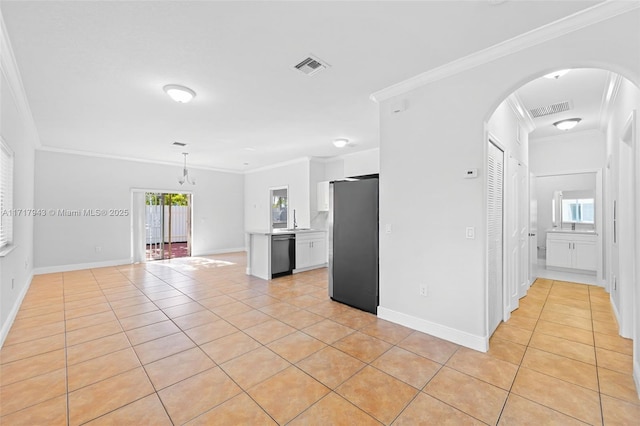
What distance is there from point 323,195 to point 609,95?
5.49m

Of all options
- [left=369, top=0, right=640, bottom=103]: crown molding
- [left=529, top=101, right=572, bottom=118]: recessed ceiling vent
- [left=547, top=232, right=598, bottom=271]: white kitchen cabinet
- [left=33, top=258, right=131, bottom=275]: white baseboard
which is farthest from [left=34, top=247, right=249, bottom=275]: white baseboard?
[left=547, top=232, right=598, bottom=271]: white kitchen cabinet

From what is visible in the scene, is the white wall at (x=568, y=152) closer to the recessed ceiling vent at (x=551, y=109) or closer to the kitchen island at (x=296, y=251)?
the recessed ceiling vent at (x=551, y=109)

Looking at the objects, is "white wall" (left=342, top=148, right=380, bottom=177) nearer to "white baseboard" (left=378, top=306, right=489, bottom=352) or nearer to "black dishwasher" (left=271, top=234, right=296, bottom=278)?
"black dishwasher" (left=271, top=234, right=296, bottom=278)

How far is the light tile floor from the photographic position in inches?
72.1

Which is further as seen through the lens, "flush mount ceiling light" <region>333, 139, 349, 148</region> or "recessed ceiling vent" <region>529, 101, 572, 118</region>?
"flush mount ceiling light" <region>333, 139, 349, 148</region>

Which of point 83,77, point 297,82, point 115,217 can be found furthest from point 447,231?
point 115,217

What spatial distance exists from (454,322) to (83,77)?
16.1 feet

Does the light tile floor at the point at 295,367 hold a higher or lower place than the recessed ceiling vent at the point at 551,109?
lower

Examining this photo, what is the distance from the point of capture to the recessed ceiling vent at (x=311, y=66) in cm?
276

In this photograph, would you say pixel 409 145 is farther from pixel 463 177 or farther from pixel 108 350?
pixel 108 350

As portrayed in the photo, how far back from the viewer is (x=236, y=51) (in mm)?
2590

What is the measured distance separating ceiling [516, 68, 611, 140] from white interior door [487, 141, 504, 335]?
3.23 ft

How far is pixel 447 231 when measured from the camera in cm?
288

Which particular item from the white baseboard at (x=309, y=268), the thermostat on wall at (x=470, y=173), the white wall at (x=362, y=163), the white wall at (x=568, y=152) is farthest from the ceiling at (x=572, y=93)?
the white baseboard at (x=309, y=268)
